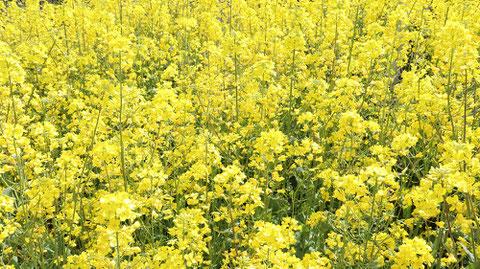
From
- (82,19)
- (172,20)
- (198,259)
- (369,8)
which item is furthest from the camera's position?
(172,20)

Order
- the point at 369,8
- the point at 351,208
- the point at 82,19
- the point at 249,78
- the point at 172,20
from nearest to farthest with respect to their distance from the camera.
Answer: the point at 351,208 → the point at 249,78 → the point at 82,19 → the point at 369,8 → the point at 172,20

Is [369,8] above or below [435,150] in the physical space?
above

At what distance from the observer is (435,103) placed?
10.6 feet

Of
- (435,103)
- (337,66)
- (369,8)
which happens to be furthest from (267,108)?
(369,8)

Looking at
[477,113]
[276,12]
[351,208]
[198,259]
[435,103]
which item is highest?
[276,12]

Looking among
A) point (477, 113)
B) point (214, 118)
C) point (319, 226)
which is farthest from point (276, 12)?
point (319, 226)

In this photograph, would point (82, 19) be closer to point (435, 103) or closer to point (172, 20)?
point (172, 20)

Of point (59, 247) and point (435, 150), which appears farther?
point (435, 150)

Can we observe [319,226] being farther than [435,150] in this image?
No

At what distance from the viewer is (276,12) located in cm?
721

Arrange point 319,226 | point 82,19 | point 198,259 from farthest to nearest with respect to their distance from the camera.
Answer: point 82,19 < point 319,226 < point 198,259

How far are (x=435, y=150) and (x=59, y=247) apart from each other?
359 cm

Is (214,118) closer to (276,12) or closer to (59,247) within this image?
(59,247)

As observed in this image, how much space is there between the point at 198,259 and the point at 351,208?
1049 mm
